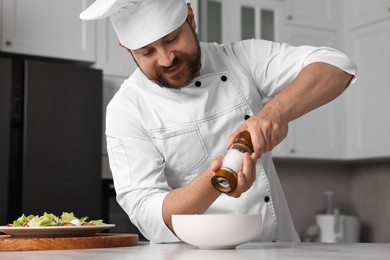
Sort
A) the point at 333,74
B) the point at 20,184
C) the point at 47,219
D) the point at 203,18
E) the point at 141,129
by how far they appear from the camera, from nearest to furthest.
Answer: the point at 47,219 → the point at 333,74 → the point at 141,129 → the point at 20,184 → the point at 203,18

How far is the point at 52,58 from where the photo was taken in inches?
116

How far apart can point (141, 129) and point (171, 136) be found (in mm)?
84

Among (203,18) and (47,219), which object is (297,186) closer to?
(203,18)

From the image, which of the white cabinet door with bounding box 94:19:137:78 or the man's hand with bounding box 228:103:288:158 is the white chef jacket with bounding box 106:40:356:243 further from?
the white cabinet door with bounding box 94:19:137:78

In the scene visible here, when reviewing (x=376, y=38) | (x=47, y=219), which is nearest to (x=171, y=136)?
(x=47, y=219)

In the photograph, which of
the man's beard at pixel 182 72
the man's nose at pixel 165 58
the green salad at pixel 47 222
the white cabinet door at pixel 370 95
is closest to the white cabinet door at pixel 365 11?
the white cabinet door at pixel 370 95

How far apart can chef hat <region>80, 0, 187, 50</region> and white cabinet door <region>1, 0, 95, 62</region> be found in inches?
50.1

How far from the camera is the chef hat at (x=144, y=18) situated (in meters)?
1.63

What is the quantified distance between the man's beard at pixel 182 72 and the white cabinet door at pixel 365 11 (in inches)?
87.0

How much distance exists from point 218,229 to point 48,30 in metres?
1.97

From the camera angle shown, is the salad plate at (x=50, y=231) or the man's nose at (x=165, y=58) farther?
the man's nose at (x=165, y=58)

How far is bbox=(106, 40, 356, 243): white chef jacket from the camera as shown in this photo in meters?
1.66

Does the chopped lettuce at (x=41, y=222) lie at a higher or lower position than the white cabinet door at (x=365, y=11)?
lower

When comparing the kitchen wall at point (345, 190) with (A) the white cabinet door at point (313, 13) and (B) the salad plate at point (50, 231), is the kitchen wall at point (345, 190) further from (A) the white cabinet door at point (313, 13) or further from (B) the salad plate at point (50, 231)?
(B) the salad plate at point (50, 231)
